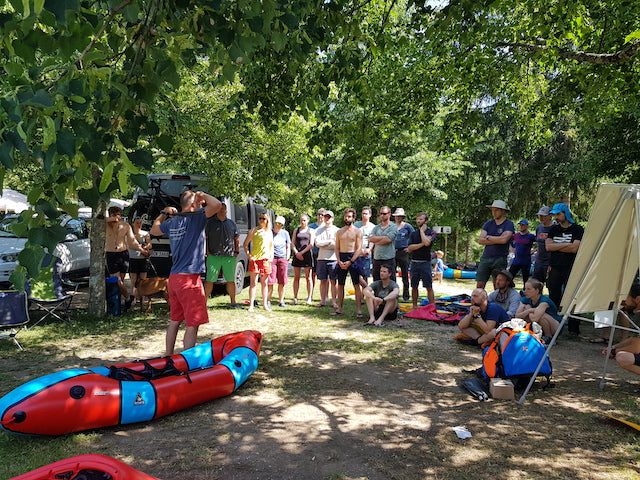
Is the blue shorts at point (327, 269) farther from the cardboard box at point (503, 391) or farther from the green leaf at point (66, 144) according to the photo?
the green leaf at point (66, 144)

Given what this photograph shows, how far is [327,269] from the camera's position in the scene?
925 cm

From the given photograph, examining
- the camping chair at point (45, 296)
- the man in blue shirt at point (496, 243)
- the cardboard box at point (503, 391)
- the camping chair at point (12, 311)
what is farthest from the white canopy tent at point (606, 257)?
the camping chair at point (45, 296)

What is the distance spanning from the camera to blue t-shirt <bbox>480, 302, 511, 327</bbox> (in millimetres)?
6137

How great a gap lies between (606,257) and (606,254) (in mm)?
33

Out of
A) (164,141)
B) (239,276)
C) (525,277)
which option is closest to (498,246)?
(525,277)

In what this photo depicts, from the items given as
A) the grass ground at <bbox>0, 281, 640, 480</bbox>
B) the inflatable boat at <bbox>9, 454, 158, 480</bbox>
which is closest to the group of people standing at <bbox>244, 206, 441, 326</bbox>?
the grass ground at <bbox>0, 281, 640, 480</bbox>

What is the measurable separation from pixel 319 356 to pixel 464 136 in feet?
14.1

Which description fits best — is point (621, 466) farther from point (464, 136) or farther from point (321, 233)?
point (321, 233)

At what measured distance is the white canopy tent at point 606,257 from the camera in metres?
4.32

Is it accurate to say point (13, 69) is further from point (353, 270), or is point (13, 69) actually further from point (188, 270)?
point (353, 270)

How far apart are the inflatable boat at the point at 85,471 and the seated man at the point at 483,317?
15.7ft

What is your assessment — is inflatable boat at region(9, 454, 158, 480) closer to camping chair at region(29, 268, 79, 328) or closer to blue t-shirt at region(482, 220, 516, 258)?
camping chair at region(29, 268, 79, 328)

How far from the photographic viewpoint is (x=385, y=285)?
791cm

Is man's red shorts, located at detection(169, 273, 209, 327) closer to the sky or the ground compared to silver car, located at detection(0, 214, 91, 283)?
closer to the ground
